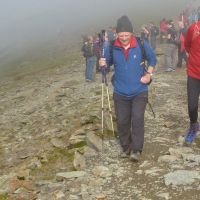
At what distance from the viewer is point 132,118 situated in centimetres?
1173

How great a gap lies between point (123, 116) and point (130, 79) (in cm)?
103

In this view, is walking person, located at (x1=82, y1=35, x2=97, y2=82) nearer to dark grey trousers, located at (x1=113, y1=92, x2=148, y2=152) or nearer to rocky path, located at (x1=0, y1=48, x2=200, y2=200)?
rocky path, located at (x1=0, y1=48, x2=200, y2=200)

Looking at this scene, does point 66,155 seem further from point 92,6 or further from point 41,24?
point 92,6

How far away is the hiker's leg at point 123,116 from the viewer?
11852 mm

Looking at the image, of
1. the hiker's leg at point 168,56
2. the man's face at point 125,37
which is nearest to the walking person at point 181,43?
the hiker's leg at point 168,56

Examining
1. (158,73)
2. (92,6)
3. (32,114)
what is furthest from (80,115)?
(92,6)

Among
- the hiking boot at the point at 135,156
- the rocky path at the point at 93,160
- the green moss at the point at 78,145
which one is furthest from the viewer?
the green moss at the point at 78,145

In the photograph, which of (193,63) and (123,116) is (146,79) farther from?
(193,63)

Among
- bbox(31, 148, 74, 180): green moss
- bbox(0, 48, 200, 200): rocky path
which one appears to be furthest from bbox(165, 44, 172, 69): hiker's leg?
bbox(31, 148, 74, 180): green moss

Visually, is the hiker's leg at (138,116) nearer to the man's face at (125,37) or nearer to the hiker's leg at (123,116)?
the hiker's leg at (123,116)

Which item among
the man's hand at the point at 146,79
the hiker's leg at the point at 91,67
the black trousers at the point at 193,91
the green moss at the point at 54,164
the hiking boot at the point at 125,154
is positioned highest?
the man's hand at the point at 146,79

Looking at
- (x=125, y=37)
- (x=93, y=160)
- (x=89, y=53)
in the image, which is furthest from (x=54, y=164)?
(x=89, y=53)

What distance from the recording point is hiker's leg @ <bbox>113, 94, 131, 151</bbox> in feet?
38.9

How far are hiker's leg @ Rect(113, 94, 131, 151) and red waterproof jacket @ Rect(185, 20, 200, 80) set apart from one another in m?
1.78
